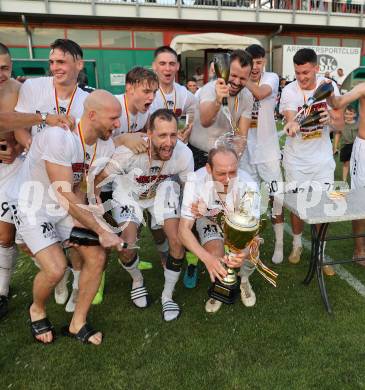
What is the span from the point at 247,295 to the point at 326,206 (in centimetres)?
103

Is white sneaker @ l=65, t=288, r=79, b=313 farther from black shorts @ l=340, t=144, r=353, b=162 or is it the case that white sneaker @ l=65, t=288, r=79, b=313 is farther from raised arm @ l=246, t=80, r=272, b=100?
black shorts @ l=340, t=144, r=353, b=162

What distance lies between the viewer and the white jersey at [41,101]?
11.2 feet

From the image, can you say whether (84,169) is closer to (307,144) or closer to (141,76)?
(141,76)

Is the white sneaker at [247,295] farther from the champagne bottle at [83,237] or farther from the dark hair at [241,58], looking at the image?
the dark hair at [241,58]

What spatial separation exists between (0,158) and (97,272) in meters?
1.31

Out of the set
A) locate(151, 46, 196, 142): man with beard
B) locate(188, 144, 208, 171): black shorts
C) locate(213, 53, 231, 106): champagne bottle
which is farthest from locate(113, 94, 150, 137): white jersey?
locate(213, 53, 231, 106): champagne bottle

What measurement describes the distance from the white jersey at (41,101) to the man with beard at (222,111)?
44.4 inches

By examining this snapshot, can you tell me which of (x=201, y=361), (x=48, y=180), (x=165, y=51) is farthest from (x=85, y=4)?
(x=201, y=361)

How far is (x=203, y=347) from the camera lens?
2863 millimetres

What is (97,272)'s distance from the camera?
2900 millimetres

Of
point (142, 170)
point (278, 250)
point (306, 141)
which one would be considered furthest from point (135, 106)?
point (278, 250)

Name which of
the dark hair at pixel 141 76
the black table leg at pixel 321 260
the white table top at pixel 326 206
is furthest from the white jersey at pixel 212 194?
the dark hair at pixel 141 76

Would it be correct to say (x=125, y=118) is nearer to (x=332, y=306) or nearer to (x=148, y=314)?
(x=148, y=314)

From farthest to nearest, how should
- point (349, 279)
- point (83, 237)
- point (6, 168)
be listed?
point (349, 279), point (6, 168), point (83, 237)
